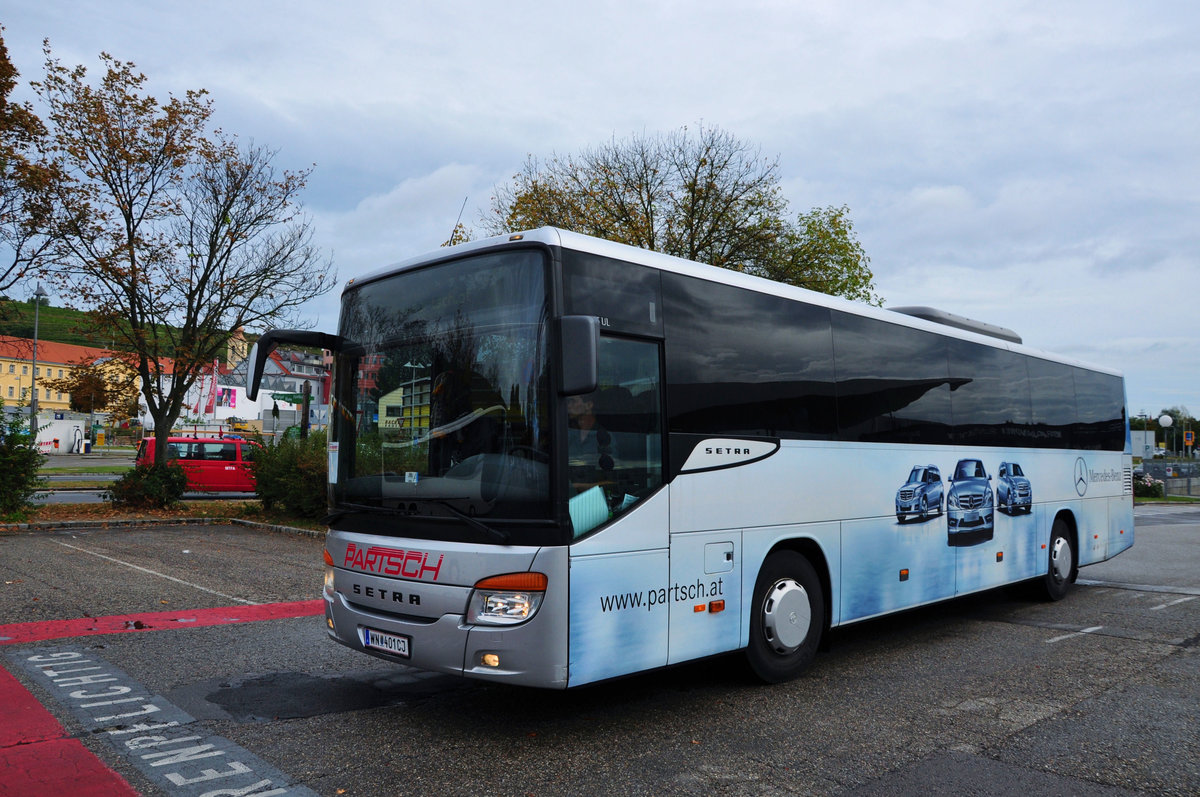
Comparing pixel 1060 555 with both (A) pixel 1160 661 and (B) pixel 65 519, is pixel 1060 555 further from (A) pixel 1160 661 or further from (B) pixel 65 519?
(B) pixel 65 519

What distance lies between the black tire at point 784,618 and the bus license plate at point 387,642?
2.44 m

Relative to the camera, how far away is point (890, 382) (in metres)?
7.87

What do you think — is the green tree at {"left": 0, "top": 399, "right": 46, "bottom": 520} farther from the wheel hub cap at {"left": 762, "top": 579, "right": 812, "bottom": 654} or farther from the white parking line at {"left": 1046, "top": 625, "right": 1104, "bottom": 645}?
the white parking line at {"left": 1046, "top": 625, "right": 1104, "bottom": 645}

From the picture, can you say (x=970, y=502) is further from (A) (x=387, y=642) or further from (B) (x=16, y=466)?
(B) (x=16, y=466)

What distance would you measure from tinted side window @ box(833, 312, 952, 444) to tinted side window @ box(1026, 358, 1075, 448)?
2.37 meters

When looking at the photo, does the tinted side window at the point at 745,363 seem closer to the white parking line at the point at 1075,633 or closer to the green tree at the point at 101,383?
the white parking line at the point at 1075,633

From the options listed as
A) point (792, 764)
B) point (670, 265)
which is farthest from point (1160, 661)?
point (670, 265)

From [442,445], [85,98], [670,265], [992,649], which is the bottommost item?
[992,649]

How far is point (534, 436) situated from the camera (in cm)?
493

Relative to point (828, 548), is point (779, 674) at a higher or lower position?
lower

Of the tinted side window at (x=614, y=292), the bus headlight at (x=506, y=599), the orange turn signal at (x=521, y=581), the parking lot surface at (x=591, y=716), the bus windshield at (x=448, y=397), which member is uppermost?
the tinted side window at (x=614, y=292)

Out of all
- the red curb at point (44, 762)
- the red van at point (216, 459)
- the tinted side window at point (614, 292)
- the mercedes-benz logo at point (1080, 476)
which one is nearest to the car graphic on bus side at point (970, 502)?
A: the mercedes-benz logo at point (1080, 476)

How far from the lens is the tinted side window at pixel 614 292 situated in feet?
16.9

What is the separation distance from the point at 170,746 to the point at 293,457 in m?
15.5
